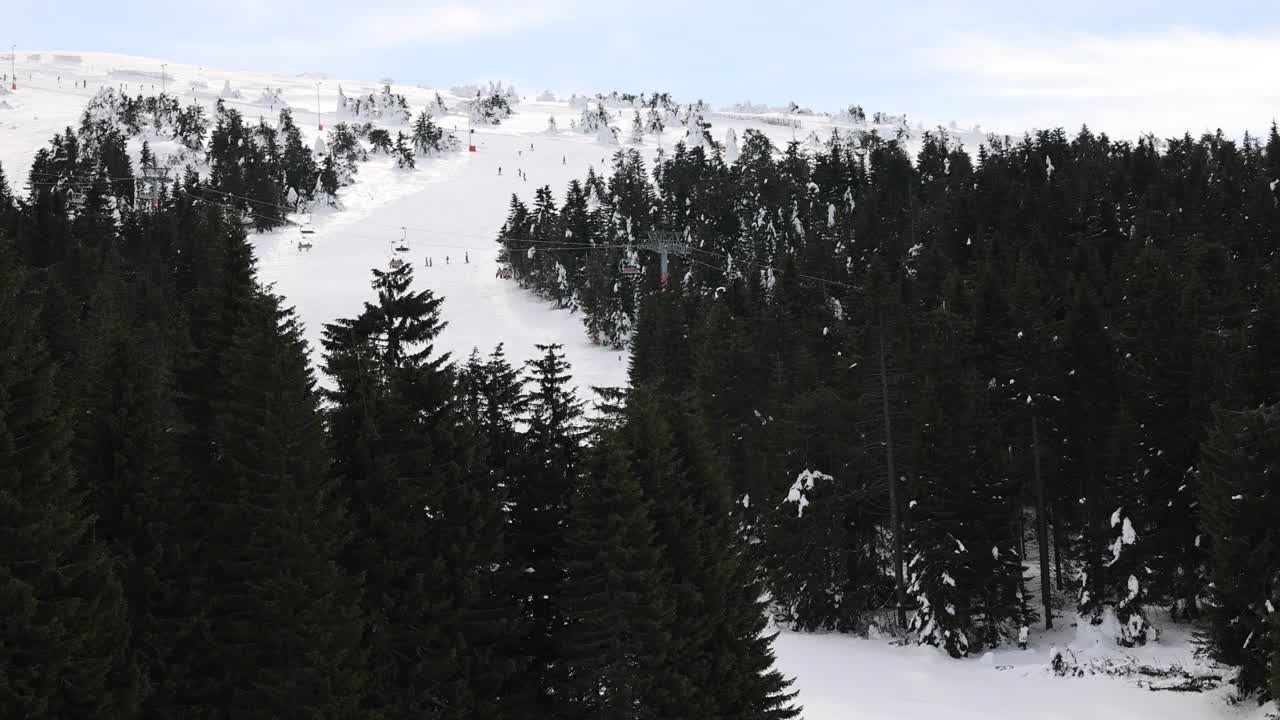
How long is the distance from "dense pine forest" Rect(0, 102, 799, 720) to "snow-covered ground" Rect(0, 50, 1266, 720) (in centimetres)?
421

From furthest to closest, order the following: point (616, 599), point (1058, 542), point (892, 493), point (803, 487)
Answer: point (1058, 542), point (803, 487), point (892, 493), point (616, 599)

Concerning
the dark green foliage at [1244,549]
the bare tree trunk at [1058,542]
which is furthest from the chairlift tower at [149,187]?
the dark green foliage at [1244,549]

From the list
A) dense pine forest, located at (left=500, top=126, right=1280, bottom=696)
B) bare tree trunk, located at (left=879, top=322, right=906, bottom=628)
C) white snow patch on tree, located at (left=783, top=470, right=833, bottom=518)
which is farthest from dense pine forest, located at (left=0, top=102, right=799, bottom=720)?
white snow patch on tree, located at (left=783, top=470, right=833, bottom=518)

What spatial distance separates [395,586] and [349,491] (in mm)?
1978

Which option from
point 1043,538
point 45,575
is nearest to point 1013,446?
point 1043,538

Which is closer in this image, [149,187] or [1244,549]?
[1244,549]

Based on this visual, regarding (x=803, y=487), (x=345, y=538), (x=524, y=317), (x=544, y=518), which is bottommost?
(x=803, y=487)

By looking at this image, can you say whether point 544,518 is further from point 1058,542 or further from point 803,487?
point 1058,542

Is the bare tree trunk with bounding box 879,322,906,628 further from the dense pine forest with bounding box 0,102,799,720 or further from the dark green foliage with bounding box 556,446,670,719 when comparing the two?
the dark green foliage with bounding box 556,446,670,719

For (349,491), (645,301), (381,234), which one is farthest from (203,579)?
(381,234)

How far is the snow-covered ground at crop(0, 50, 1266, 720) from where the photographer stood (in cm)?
3100

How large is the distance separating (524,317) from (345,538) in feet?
268

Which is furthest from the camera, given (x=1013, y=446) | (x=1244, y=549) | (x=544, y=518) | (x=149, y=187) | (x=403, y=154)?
(x=403, y=154)

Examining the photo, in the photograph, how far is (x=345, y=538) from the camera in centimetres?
1686
